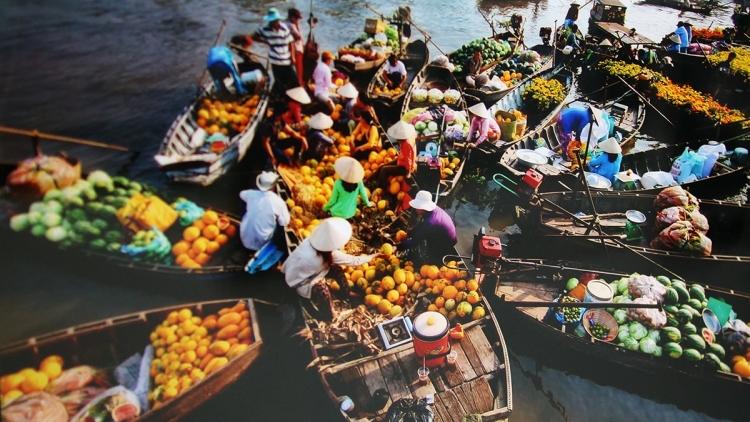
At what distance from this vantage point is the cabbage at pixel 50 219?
5.24m

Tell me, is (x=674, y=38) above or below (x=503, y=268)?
above

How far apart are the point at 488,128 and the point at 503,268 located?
393 cm

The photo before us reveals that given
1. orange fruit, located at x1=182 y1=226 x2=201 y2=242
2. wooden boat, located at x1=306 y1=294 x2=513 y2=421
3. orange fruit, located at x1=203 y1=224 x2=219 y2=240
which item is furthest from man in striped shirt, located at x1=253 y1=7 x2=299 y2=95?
wooden boat, located at x1=306 y1=294 x2=513 y2=421

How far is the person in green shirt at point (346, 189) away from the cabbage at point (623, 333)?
4.26 metres

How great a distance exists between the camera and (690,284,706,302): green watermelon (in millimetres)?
5934

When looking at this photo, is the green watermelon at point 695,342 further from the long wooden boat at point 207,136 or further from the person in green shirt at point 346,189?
the long wooden boat at point 207,136

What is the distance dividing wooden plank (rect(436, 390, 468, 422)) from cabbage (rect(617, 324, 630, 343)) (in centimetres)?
262

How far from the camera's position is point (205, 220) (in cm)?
625

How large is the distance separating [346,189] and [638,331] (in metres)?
4.76

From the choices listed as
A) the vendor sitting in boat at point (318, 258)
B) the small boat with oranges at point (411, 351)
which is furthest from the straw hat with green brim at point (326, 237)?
the small boat with oranges at point (411, 351)

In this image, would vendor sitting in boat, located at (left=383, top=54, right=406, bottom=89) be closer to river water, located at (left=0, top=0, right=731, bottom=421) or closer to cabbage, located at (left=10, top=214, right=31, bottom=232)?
river water, located at (left=0, top=0, right=731, bottom=421)

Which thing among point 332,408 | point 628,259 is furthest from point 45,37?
point 628,259

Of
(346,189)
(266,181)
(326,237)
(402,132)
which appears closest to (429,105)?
(402,132)

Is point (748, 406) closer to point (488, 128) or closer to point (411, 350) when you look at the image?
point (411, 350)
